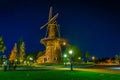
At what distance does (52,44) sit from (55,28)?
5.98m

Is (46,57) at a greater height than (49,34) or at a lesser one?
lesser

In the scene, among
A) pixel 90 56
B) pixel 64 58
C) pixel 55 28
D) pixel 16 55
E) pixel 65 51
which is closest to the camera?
pixel 55 28

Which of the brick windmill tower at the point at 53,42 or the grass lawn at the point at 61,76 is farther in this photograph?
the brick windmill tower at the point at 53,42

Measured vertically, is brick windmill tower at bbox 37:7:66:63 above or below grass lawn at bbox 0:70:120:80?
above

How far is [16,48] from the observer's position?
484 ft

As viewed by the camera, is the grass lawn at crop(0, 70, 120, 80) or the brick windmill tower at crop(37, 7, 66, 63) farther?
the brick windmill tower at crop(37, 7, 66, 63)

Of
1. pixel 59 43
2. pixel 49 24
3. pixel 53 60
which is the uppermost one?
pixel 49 24

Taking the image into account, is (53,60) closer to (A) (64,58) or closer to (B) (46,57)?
(B) (46,57)

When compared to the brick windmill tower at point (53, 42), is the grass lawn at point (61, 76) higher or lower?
lower

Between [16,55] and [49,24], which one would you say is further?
[16,55]

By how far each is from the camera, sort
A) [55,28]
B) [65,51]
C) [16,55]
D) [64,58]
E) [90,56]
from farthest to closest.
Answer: [90,56], [16,55], [65,51], [64,58], [55,28]

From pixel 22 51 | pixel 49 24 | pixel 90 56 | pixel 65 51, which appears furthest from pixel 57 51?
pixel 90 56

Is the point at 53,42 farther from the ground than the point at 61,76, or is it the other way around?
the point at 53,42

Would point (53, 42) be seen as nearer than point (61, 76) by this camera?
No
